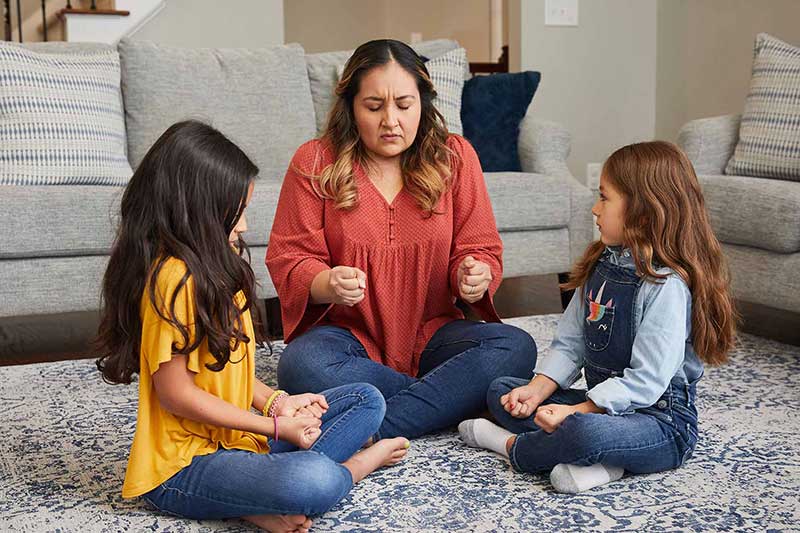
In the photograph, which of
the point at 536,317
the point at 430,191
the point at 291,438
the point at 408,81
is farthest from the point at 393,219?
the point at 536,317

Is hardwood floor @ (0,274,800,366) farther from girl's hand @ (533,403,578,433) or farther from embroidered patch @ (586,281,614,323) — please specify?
girl's hand @ (533,403,578,433)

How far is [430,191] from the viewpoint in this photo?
2090mm

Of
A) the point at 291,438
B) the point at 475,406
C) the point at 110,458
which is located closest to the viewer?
the point at 291,438

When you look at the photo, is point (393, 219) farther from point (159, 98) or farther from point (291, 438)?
point (159, 98)

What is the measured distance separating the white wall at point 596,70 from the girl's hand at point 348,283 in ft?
9.81

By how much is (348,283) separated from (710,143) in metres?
1.95

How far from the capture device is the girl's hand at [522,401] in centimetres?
→ 184

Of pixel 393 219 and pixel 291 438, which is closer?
pixel 291 438

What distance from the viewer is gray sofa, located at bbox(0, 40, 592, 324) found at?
2955 millimetres

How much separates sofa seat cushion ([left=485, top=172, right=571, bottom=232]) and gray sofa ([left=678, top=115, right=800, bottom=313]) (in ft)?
1.56

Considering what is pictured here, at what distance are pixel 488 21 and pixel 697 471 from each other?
21.4 feet

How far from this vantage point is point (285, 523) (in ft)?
4.87

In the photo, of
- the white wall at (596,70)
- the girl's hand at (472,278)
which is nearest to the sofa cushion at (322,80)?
the white wall at (596,70)

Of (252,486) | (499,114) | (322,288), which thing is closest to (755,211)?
(499,114)
